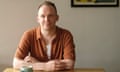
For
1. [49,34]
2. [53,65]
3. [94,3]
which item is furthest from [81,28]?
[53,65]

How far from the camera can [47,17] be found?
226cm

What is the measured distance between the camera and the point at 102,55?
320cm

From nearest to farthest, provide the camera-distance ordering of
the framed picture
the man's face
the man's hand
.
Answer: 1. the man's hand
2. the man's face
3. the framed picture

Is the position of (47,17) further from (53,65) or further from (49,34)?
(53,65)

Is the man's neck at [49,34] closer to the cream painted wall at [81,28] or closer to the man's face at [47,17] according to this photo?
the man's face at [47,17]

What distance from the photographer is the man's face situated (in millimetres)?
2256

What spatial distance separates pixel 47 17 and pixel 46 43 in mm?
259

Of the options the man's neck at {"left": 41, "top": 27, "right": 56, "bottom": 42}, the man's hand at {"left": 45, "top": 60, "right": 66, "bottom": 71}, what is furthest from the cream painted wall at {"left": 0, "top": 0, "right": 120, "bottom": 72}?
the man's hand at {"left": 45, "top": 60, "right": 66, "bottom": 71}

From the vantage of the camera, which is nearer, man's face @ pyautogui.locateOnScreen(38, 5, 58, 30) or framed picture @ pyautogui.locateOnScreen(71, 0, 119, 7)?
man's face @ pyautogui.locateOnScreen(38, 5, 58, 30)

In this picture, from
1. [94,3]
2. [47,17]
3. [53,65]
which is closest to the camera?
[53,65]

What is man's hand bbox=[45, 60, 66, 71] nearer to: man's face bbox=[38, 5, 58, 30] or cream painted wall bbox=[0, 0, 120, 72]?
man's face bbox=[38, 5, 58, 30]

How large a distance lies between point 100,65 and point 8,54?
4.05 feet

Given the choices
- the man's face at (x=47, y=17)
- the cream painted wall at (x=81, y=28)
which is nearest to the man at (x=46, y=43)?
the man's face at (x=47, y=17)

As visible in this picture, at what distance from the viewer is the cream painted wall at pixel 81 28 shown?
314cm
